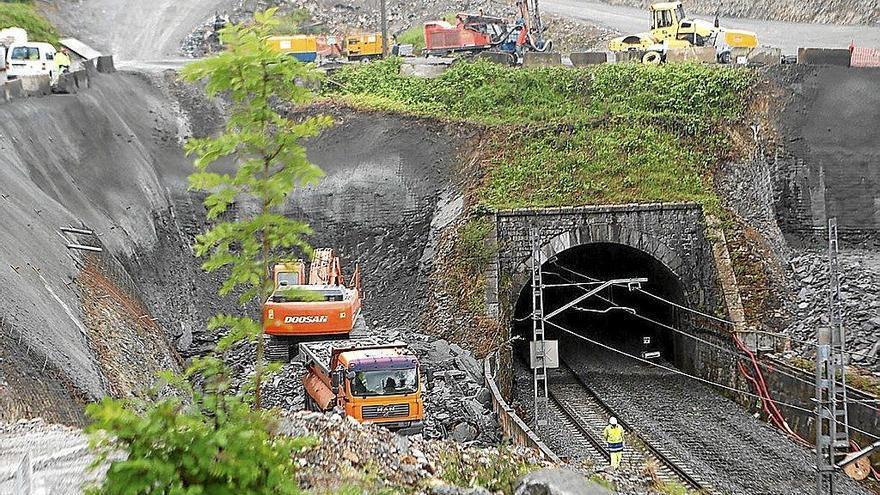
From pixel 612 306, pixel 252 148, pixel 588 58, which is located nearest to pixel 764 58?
pixel 588 58

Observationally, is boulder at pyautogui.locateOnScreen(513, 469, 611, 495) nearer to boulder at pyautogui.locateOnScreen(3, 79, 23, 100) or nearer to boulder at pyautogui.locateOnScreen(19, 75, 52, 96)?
boulder at pyautogui.locateOnScreen(3, 79, 23, 100)

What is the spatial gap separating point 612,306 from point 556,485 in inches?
899

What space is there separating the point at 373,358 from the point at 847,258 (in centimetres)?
1496

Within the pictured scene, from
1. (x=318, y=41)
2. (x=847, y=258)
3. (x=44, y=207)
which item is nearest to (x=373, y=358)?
(x=44, y=207)

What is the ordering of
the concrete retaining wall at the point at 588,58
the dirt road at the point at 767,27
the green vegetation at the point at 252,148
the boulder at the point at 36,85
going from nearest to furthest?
the green vegetation at the point at 252,148 → the boulder at the point at 36,85 → the concrete retaining wall at the point at 588,58 → the dirt road at the point at 767,27

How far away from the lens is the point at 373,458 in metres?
14.1

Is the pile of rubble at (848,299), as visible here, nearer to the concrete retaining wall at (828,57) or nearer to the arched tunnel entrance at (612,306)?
the arched tunnel entrance at (612,306)

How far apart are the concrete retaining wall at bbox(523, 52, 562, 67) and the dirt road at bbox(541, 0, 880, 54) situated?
12.1 m

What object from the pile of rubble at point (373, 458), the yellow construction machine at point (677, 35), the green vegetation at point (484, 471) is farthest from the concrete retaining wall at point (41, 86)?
the green vegetation at point (484, 471)

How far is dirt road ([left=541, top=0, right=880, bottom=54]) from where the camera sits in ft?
150

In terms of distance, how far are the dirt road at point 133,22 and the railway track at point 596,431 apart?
29.8m

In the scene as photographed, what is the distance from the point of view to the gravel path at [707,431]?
22.0 metres

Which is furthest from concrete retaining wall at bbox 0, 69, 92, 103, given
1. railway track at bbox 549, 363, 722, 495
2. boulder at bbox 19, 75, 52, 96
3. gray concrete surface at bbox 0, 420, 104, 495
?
gray concrete surface at bbox 0, 420, 104, 495

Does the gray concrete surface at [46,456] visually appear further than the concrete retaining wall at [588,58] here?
No
